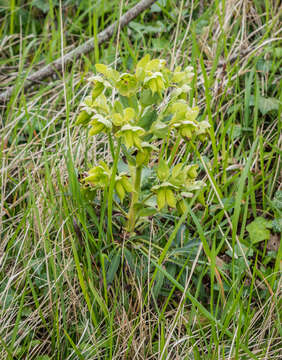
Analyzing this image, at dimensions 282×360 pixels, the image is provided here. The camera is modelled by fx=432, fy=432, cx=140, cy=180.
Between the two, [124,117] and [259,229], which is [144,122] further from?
[259,229]

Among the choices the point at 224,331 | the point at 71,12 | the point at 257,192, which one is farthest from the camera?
the point at 71,12

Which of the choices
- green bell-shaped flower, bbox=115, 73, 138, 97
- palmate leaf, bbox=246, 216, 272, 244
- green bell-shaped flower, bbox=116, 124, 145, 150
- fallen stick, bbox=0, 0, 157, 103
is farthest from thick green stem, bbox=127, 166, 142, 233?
fallen stick, bbox=0, 0, 157, 103

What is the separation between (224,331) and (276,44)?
1543 mm

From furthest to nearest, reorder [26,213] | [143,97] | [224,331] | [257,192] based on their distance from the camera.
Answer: [257,192] < [26,213] < [143,97] < [224,331]

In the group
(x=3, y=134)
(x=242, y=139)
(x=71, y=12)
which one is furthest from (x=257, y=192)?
(x=71, y=12)

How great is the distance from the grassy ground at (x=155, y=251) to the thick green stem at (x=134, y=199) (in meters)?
0.07

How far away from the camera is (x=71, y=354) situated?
133cm

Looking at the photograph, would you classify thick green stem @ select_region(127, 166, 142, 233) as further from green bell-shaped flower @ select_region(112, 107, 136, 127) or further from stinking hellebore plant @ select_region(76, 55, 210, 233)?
green bell-shaped flower @ select_region(112, 107, 136, 127)

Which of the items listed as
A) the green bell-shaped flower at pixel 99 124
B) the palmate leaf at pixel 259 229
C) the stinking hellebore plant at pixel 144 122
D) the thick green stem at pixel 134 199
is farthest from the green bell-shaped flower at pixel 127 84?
the palmate leaf at pixel 259 229

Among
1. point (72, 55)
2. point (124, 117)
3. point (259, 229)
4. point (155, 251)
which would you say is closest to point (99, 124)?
point (124, 117)

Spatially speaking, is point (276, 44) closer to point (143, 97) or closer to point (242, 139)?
point (242, 139)

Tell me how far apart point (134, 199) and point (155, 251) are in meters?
0.21

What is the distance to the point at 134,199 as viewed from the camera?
1545 mm

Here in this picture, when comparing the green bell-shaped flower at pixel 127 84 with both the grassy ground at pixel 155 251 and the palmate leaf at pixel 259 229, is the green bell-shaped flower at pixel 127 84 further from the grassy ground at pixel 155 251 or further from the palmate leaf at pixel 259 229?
the palmate leaf at pixel 259 229
